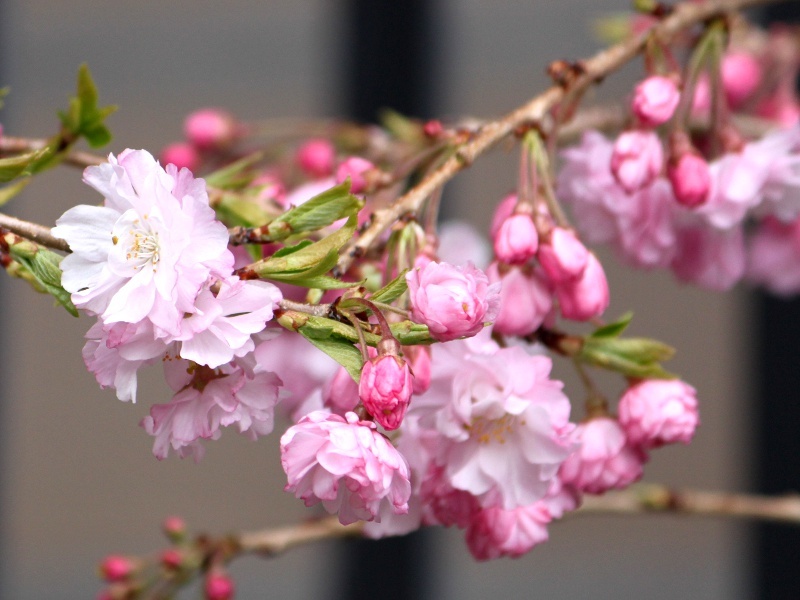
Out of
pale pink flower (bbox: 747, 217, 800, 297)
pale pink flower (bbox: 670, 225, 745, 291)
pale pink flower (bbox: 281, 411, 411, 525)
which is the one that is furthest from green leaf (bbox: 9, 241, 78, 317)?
pale pink flower (bbox: 747, 217, 800, 297)

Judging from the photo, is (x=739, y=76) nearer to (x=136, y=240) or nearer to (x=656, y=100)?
(x=656, y=100)

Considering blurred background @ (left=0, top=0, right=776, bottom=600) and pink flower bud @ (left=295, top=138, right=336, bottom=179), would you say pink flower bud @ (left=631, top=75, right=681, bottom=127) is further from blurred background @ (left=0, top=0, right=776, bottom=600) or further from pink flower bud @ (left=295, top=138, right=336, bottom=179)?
blurred background @ (left=0, top=0, right=776, bottom=600)

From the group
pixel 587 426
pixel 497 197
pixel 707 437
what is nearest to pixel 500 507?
pixel 587 426

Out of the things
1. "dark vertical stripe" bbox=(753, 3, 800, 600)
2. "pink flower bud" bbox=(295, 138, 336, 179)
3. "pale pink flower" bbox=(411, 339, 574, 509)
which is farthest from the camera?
"dark vertical stripe" bbox=(753, 3, 800, 600)

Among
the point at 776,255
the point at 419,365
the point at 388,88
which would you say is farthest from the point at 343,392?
the point at 388,88

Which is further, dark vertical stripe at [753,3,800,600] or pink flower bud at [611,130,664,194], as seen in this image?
dark vertical stripe at [753,3,800,600]

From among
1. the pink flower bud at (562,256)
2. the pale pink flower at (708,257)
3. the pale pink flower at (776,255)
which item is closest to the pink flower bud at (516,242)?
the pink flower bud at (562,256)

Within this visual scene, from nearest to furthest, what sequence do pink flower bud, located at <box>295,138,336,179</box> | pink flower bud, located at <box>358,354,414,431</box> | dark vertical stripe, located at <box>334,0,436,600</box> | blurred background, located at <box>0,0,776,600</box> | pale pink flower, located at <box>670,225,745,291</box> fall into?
1. pink flower bud, located at <box>358,354,414,431</box>
2. pale pink flower, located at <box>670,225,745,291</box>
3. pink flower bud, located at <box>295,138,336,179</box>
4. dark vertical stripe, located at <box>334,0,436,600</box>
5. blurred background, located at <box>0,0,776,600</box>
